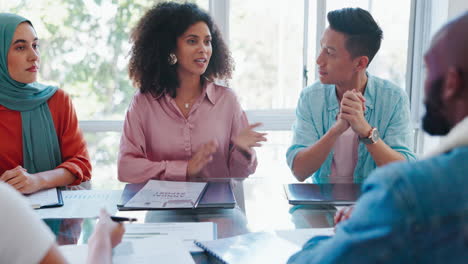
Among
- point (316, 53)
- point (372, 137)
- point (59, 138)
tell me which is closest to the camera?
point (372, 137)

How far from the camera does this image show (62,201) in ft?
4.64

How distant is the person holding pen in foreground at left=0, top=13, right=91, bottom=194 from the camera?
1.81 meters

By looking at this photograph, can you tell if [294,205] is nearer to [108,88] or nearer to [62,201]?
[62,201]

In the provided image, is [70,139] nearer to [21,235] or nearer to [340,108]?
[340,108]

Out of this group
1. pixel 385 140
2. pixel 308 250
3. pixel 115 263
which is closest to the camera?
pixel 308 250

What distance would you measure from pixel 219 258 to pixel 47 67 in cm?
238

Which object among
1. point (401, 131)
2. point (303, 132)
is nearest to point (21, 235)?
point (303, 132)

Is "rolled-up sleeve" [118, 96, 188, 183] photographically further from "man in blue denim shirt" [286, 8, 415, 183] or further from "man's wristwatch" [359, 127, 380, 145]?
"man's wristwatch" [359, 127, 380, 145]

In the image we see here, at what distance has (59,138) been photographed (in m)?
1.89

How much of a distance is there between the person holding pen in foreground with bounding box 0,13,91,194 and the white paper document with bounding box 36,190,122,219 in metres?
0.26

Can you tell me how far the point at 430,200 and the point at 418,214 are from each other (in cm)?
2

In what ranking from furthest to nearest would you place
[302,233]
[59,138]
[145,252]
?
[59,138] < [302,233] < [145,252]

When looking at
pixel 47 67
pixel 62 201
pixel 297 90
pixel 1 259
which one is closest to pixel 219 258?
pixel 1 259

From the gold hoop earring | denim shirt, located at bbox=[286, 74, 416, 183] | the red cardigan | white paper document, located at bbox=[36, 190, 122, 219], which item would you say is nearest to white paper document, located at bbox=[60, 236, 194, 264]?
white paper document, located at bbox=[36, 190, 122, 219]
